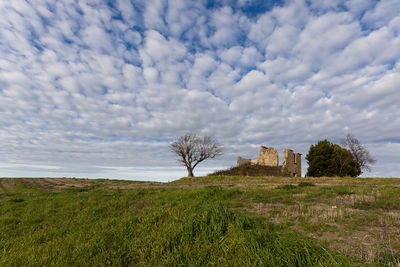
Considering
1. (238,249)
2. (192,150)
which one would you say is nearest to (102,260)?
(238,249)

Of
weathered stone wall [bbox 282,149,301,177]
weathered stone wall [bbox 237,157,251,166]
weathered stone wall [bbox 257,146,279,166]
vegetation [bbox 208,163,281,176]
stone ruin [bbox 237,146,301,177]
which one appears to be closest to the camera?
vegetation [bbox 208,163,281,176]

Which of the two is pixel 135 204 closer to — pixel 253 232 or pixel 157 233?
pixel 157 233

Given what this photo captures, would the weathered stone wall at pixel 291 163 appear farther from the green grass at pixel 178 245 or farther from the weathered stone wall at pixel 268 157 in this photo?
the green grass at pixel 178 245

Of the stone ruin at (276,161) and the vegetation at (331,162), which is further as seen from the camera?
the vegetation at (331,162)

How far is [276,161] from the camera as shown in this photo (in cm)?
3862

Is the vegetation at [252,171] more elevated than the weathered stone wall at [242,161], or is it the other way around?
the weathered stone wall at [242,161]

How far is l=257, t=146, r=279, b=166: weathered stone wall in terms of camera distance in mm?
38781

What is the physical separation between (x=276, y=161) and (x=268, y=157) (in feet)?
5.63

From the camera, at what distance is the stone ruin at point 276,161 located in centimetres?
3772

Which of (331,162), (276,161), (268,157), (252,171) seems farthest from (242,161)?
(331,162)

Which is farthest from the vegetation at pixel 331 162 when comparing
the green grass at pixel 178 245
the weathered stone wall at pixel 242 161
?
the green grass at pixel 178 245

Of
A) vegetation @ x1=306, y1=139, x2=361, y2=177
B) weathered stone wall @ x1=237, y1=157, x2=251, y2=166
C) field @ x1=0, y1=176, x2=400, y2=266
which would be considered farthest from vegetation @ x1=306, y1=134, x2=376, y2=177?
field @ x1=0, y1=176, x2=400, y2=266

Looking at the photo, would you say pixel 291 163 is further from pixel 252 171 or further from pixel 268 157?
pixel 252 171

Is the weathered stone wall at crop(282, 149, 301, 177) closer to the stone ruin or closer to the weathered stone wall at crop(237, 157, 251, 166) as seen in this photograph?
the stone ruin
